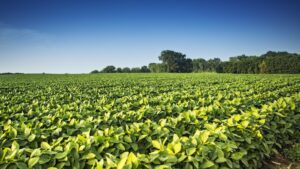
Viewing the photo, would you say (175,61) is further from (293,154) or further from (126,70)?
(293,154)

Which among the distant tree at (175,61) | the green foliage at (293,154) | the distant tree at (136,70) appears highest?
the distant tree at (175,61)

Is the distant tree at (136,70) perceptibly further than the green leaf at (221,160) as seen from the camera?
Answer: Yes

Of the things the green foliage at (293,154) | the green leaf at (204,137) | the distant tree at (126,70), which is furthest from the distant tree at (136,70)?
the green leaf at (204,137)

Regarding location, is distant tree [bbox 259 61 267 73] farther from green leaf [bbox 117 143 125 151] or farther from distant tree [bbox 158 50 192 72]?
green leaf [bbox 117 143 125 151]

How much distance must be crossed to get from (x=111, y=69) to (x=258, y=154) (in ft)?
320

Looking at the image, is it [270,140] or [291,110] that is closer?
[270,140]

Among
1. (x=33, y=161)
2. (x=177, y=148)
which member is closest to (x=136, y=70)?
(x=177, y=148)

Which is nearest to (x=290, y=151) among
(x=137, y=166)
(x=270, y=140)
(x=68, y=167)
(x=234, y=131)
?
(x=270, y=140)

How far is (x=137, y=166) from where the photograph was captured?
2.11 meters

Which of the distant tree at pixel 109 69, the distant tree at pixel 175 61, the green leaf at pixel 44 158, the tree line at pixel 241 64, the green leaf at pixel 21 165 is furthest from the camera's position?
the distant tree at pixel 175 61

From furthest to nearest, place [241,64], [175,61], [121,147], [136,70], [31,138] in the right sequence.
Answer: [175,61]
[136,70]
[241,64]
[31,138]
[121,147]

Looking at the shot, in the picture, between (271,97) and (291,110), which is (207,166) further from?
(271,97)

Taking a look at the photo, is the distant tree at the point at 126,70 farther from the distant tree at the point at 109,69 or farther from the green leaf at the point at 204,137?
the green leaf at the point at 204,137

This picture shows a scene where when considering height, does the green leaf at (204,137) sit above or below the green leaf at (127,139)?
above
